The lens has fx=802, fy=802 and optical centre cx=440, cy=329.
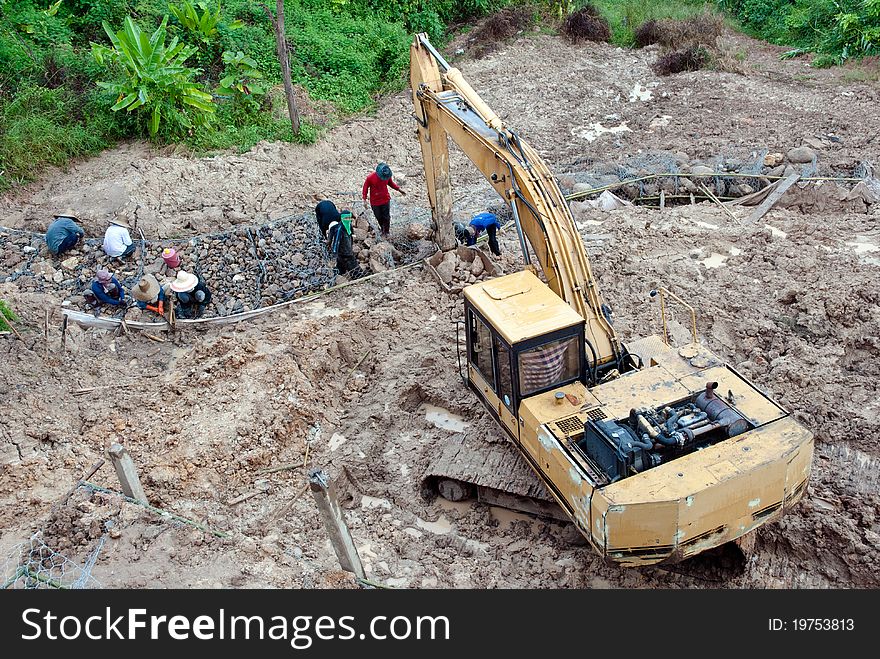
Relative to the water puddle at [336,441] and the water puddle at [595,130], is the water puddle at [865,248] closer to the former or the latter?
the water puddle at [595,130]

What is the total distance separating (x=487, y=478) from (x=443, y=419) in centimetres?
142

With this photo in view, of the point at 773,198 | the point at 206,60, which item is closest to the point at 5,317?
the point at 206,60

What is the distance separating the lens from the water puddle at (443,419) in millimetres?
9211

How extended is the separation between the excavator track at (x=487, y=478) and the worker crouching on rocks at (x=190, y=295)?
4.34 metres

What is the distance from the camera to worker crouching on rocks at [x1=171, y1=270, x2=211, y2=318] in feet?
35.2

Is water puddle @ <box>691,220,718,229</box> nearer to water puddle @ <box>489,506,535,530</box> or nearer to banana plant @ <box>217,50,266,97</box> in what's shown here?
water puddle @ <box>489,506,535,530</box>

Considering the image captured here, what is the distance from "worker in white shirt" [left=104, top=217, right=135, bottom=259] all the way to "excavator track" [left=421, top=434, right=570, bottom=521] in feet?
20.0

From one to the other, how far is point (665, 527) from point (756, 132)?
1168 centimetres

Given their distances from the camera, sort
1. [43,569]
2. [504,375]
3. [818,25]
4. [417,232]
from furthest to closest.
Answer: [818,25], [417,232], [504,375], [43,569]

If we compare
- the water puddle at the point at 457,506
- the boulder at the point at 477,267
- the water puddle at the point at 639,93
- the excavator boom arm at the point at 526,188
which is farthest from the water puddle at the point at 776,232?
the water puddle at the point at 457,506

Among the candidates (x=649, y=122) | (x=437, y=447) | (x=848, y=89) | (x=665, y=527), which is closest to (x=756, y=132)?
(x=649, y=122)

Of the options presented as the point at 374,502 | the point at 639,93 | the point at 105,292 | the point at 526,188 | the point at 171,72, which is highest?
the point at 171,72

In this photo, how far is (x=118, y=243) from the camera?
460 inches

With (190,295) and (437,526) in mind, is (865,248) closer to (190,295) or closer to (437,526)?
(437,526)
